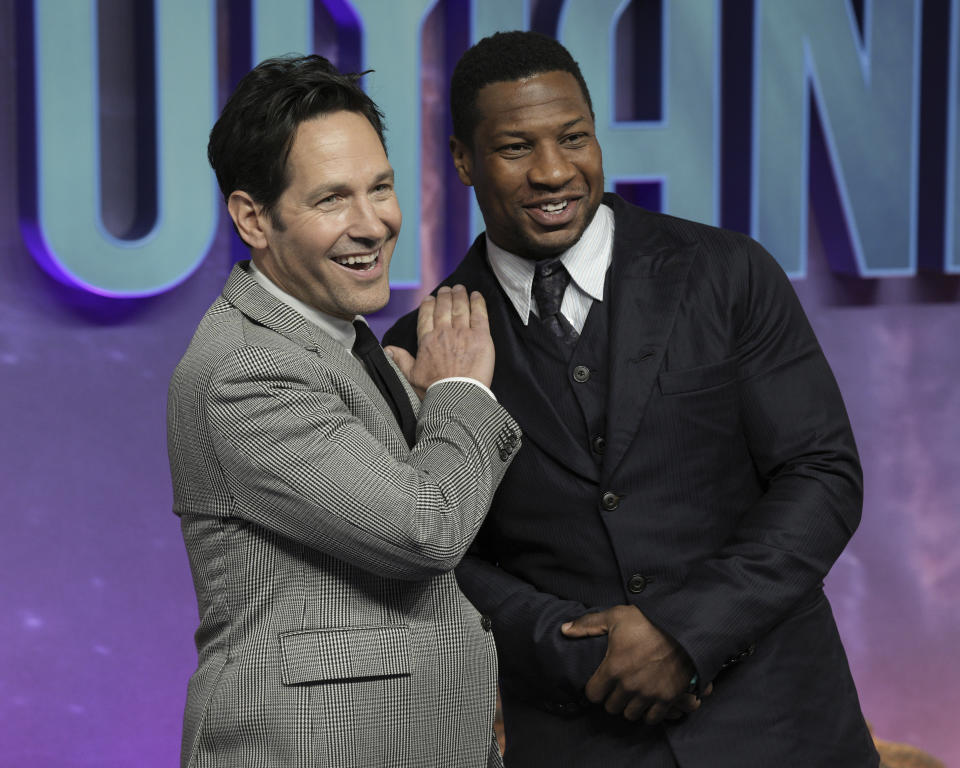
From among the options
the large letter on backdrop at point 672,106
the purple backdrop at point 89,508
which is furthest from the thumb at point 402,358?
the large letter on backdrop at point 672,106

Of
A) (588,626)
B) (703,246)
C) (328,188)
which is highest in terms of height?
(328,188)

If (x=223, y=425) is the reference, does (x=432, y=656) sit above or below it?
below

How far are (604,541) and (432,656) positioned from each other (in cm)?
33

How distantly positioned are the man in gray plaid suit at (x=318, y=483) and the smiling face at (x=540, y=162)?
0.24m

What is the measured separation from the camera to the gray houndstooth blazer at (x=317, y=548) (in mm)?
1387

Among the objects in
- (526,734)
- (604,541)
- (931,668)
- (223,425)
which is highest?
(223,425)

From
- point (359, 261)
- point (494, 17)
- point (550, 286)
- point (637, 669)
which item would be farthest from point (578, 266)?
point (494, 17)

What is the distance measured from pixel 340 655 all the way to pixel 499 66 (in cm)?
91

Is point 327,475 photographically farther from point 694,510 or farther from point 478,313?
point 694,510

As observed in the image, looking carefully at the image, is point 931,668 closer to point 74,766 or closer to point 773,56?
point 773,56

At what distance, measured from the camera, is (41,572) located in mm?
3121

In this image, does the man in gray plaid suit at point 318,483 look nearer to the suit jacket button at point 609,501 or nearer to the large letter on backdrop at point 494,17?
the suit jacket button at point 609,501

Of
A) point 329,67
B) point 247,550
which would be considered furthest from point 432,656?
Answer: point 329,67

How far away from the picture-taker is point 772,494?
168 centimetres
